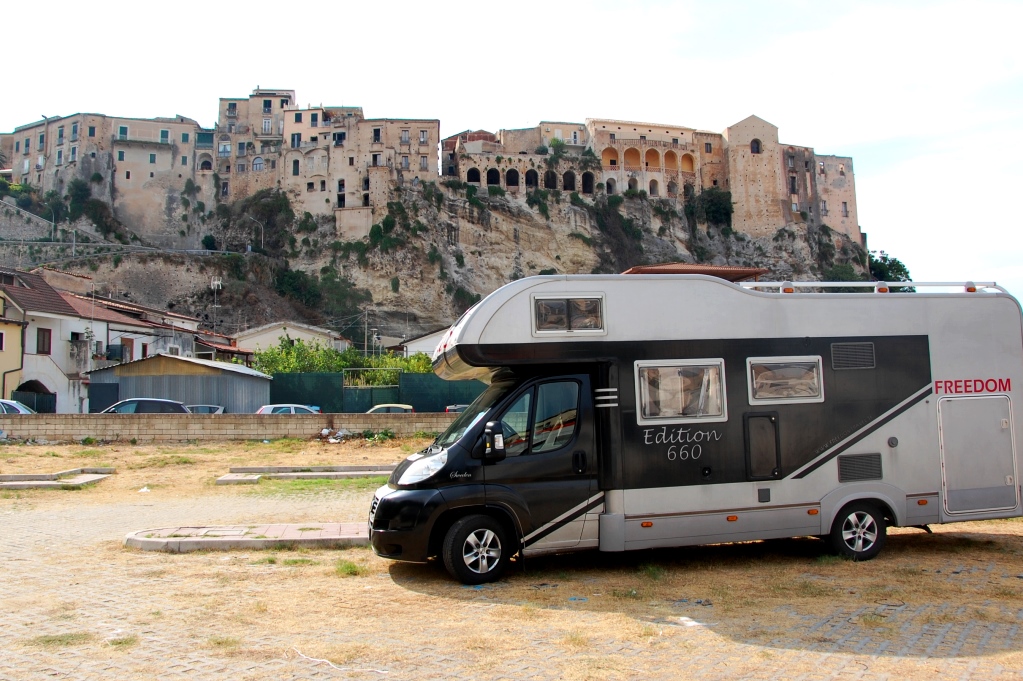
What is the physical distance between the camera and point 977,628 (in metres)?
6.15

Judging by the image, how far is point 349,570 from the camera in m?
7.95

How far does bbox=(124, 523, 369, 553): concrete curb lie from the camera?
29.4 feet

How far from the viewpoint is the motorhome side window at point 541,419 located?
7.79m

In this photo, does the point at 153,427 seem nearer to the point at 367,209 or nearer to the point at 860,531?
the point at 860,531

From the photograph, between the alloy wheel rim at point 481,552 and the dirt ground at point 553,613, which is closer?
the dirt ground at point 553,613

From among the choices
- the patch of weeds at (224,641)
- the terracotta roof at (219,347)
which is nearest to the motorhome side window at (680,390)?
the patch of weeds at (224,641)

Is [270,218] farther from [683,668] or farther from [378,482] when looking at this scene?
[683,668]

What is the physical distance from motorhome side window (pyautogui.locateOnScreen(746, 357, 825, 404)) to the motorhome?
16 mm

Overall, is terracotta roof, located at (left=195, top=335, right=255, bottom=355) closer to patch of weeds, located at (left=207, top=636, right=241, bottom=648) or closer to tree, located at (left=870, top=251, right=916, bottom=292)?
patch of weeds, located at (left=207, top=636, right=241, bottom=648)

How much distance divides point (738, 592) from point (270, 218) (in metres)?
80.9

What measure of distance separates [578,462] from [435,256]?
7218 centimetres

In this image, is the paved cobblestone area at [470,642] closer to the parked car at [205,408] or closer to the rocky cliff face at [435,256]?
the parked car at [205,408]

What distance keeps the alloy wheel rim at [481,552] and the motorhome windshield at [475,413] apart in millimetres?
953

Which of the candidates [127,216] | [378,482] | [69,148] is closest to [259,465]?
[378,482]
